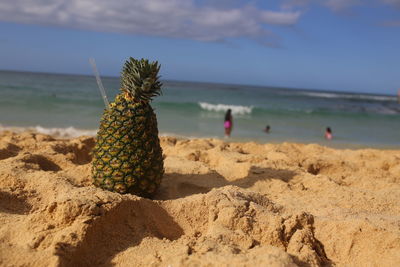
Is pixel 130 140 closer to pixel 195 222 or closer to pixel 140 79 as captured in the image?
pixel 140 79

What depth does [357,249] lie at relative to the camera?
237cm

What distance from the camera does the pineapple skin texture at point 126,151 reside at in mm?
2965

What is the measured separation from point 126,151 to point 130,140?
0.30 feet

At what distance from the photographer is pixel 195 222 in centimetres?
259

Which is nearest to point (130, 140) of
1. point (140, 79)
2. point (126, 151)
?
point (126, 151)

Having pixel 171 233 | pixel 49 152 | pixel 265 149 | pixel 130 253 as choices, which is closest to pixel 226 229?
pixel 171 233

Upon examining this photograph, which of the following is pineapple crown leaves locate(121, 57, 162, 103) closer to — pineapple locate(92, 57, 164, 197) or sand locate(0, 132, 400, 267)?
pineapple locate(92, 57, 164, 197)

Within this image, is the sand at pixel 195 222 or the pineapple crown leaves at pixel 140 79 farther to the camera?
the pineapple crown leaves at pixel 140 79

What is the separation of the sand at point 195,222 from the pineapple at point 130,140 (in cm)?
23

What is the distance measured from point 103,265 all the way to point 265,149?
4222mm

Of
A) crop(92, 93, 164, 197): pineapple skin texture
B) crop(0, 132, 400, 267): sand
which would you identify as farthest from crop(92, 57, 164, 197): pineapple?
crop(0, 132, 400, 267): sand

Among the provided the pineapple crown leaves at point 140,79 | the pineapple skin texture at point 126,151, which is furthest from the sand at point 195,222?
the pineapple crown leaves at point 140,79

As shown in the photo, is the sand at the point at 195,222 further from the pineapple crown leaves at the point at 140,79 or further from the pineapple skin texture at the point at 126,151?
the pineapple crown leaves at the point at 140,79

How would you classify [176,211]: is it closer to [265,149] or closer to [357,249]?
[357,249]
